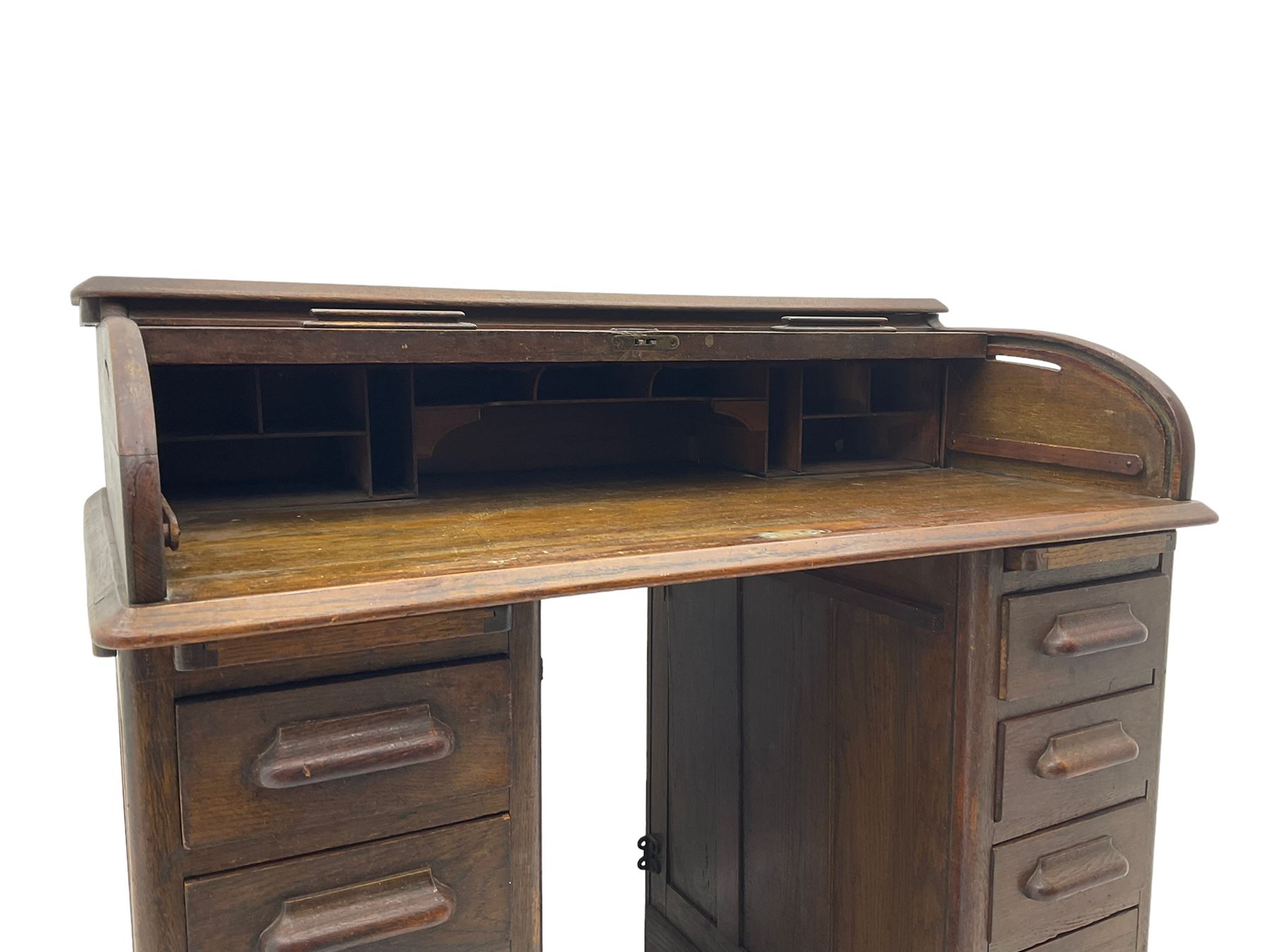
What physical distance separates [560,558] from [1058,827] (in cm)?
110

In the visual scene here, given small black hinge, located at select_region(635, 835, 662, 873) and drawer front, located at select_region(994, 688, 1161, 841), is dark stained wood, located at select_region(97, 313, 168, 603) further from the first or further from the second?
small black hinge, located at select_region(635, 835, 662, 873)

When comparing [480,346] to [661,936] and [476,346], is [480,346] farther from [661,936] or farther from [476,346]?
[661,936]

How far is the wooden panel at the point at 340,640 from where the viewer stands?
121cm

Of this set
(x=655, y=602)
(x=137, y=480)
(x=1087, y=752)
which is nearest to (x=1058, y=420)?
(x=1087, y=752)

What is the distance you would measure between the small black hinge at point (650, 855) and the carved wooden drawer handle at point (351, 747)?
1.37m

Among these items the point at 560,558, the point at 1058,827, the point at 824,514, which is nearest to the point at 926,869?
the point at 1058,827

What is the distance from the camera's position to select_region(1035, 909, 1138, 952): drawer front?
1893 millimetres

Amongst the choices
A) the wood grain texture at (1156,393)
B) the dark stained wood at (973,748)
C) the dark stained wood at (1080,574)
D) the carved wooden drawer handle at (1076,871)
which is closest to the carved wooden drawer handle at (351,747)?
the dark stained wood at (973,748)

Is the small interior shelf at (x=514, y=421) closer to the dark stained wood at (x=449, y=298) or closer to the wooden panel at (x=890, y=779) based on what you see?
the dark stained wood at (x=449, y=298)

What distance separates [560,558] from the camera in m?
1.34

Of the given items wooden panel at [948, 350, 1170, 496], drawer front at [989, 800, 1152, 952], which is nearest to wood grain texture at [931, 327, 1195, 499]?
wooden panel at [948, 350, 1170, 496]

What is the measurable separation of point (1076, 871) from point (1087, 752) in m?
0.23

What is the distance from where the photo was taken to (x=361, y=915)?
1.31 metres

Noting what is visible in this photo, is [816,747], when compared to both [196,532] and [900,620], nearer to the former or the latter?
[900,620]
